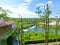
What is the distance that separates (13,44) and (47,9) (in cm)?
1189

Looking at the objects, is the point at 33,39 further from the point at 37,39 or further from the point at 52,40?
the point at 52,40

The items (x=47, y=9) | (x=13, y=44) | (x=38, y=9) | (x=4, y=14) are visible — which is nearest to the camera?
(x=4, y=14)

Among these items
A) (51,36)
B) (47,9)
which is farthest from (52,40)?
(47,9)

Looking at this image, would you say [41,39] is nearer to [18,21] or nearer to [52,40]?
[52,40]

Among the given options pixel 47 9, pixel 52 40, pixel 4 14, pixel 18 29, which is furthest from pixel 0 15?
pixel 52 40

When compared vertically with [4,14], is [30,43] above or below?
A: below

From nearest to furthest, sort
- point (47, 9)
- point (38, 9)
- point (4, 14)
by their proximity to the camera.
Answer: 1. point (4, 14)
2. point (47, 9)
3. point (38, 9)

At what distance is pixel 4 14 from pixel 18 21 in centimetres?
821

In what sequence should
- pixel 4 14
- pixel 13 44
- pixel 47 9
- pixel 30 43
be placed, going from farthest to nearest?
pixel 13 44
pixel 30 43
pixel 47 9
pixel 4 14

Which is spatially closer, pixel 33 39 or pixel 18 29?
pixel 18 29

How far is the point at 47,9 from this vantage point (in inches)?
307

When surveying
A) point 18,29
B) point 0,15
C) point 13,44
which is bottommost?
point 13,44

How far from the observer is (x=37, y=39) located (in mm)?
18016

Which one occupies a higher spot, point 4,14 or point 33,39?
point 4,14
